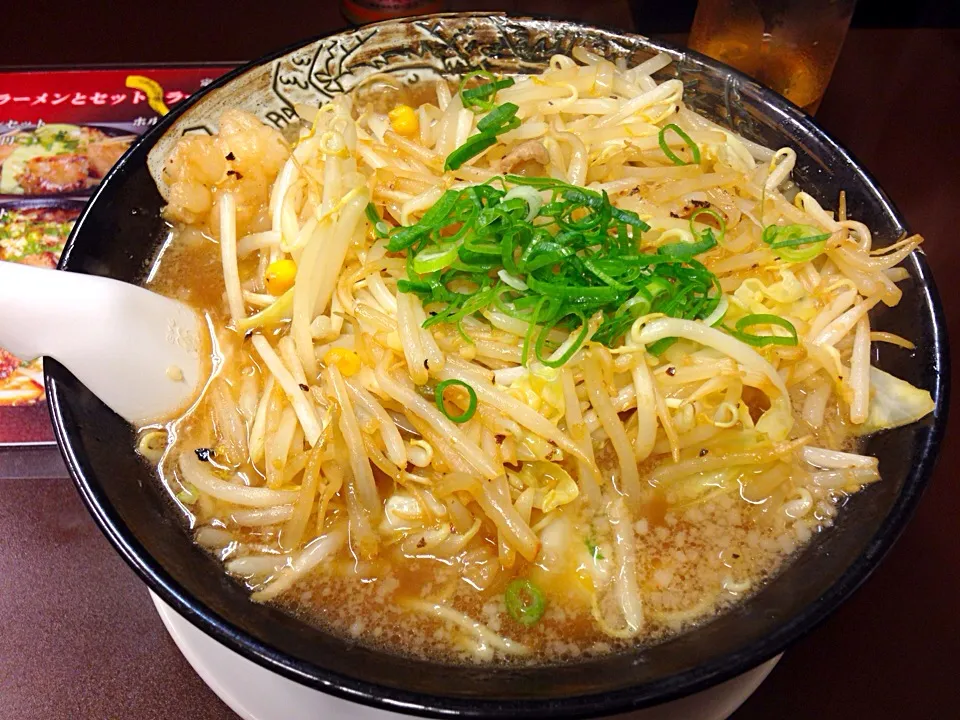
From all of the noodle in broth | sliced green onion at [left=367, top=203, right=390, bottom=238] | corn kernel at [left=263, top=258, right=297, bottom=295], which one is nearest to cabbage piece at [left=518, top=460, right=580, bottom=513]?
the noodle in broth

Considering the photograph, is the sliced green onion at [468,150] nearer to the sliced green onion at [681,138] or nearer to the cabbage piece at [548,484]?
the sliced green onion at [681,138]

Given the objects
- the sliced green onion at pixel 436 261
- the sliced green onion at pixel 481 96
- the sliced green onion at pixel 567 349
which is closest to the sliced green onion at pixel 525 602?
the sliced green onion at pixel 567 349

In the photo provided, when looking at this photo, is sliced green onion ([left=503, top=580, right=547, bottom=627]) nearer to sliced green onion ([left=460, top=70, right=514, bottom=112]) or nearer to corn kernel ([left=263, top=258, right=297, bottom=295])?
corn kernel ([left=263, top=258, right=297, bottom=295])

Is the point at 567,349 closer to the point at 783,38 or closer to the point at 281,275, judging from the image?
the point at 281,275

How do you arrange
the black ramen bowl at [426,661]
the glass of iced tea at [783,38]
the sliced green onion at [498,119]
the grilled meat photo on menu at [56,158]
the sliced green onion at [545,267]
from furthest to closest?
the glass of iced tea at [783,38], the grilled meat photo on menu at [56,158], the sliced green onion at [498,119], the sliced green onion at [545,267], the black ramen bowl at [426,661]

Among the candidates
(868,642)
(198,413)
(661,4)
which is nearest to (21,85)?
(198,413)

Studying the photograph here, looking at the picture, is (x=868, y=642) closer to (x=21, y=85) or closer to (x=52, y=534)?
(x=52, y=534)
